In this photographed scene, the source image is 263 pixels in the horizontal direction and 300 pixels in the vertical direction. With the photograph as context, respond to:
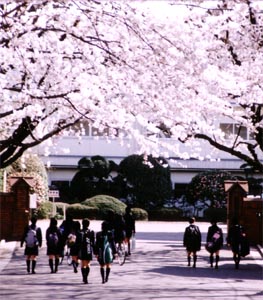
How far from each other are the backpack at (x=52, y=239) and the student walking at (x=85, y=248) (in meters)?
1.83

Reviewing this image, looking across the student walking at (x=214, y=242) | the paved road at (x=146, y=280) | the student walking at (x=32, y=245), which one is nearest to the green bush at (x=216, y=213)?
the paved road at (x=146, y=280)

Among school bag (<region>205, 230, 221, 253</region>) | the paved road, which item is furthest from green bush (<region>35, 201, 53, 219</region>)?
school bag (<region>205, 230, 221, 253</region>)

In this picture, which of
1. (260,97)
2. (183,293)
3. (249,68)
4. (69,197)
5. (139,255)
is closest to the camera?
(183,293)

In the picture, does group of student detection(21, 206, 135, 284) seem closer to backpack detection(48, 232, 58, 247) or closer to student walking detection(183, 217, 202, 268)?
backpack detection(48, 232, 58, 247)

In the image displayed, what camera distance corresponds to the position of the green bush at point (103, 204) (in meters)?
42.6

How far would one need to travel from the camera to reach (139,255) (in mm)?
23406

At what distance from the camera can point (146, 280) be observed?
1697 cm

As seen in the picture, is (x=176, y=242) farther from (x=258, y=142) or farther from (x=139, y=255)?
(x=258, y=142)

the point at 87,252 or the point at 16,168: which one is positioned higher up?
the point at 16,168

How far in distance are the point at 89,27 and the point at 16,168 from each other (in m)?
28.3

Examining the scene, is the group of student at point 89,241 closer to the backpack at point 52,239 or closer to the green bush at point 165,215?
the backpack at point 52,239

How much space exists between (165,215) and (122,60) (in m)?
35.7

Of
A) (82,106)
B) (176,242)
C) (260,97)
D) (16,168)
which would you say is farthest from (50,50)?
(16,168)

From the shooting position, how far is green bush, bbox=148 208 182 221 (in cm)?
4596
